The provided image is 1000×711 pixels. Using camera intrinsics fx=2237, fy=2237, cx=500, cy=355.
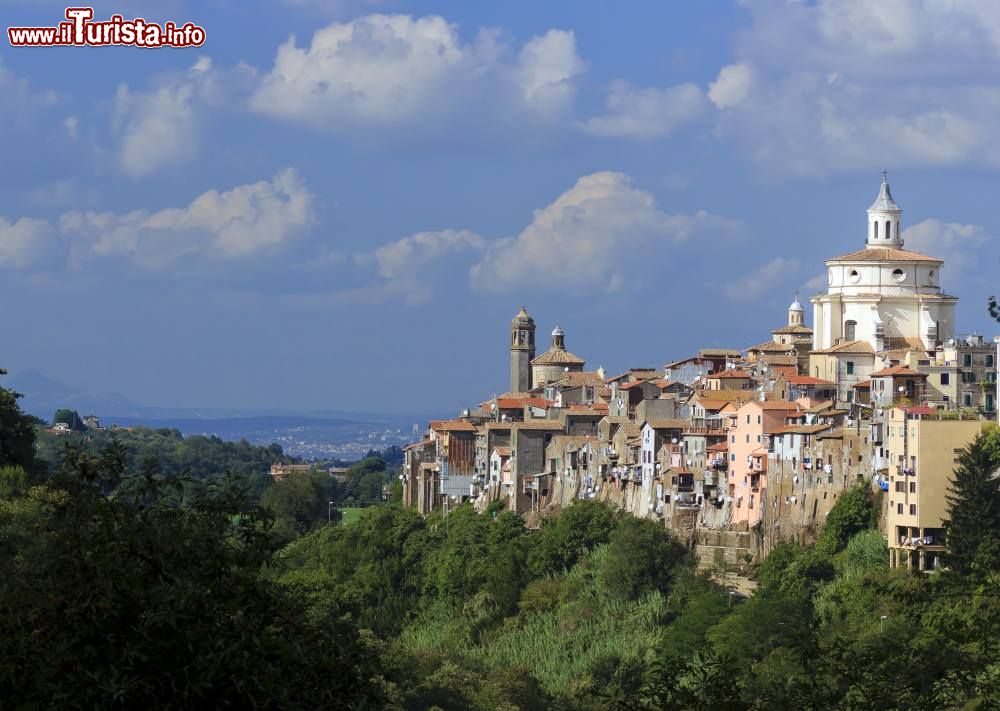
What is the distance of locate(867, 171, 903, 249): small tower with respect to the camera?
88812mm

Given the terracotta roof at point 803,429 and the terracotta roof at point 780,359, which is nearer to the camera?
the terracotta roof at point 803,429

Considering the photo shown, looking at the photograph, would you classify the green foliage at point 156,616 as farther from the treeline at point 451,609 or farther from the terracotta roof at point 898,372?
the terracotta roof at point 898,372

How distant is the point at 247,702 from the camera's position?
20359mm

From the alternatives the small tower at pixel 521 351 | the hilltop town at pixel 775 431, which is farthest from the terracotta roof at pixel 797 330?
the small tower at pixel 521 351

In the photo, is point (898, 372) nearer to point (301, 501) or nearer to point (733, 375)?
point (733, 375)

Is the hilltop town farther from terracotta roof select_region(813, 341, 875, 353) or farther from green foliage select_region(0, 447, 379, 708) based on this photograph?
green foliage select_region(0, 447, 379, 708)

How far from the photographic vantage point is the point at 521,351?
117625mm

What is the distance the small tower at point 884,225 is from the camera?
88.8 m

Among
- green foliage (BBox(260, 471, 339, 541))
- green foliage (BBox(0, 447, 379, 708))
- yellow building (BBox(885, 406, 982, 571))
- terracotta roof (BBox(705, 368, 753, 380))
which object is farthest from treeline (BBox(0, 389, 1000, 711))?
green foliage (BBox(260, 471, 339, 541))

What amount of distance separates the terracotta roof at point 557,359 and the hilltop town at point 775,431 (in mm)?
8688

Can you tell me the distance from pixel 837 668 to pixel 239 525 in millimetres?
6705

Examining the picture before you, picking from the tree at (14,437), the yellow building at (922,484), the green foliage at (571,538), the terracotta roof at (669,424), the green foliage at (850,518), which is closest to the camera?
the tree at (14,437)

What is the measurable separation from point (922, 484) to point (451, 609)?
22181 millimetres

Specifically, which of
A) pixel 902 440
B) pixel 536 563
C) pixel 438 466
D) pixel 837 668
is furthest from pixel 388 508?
pixel 837 668
